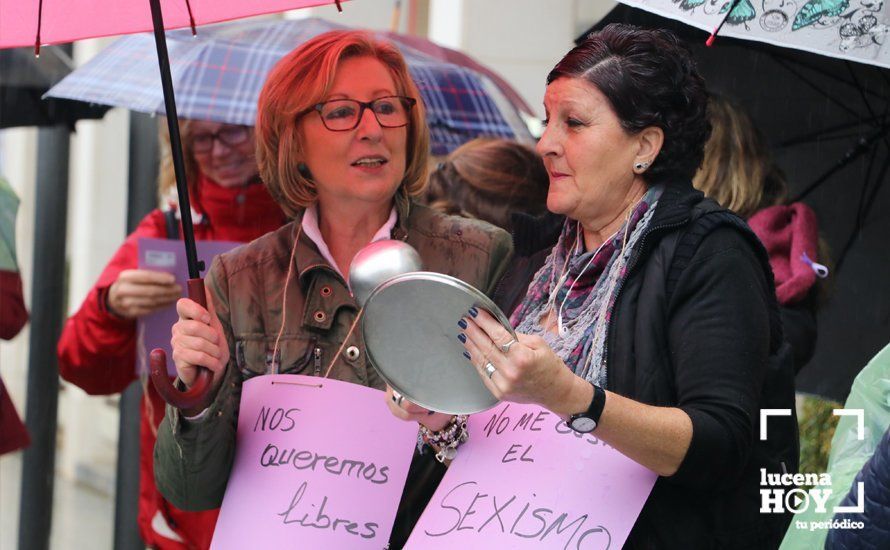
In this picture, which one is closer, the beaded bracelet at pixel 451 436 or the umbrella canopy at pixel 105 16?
the beaded bracelet at pixel 451 436

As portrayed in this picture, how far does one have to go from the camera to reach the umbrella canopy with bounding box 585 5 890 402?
3.78 metres

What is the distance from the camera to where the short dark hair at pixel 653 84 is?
238cm

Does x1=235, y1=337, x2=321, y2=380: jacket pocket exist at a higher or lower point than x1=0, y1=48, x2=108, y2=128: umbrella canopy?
higher

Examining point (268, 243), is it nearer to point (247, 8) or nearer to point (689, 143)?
point (247, 8)

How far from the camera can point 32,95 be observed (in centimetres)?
517

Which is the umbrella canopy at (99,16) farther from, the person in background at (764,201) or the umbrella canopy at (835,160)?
the umbrella canopy at (835,160)

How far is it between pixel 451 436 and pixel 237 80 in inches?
77.4

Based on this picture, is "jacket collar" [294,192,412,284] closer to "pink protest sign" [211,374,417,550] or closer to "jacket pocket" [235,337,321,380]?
"jacket pocket" [235,337,321,380]

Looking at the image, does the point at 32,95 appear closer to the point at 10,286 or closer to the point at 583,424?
the point at 10,286

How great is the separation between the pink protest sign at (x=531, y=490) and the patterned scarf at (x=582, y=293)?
0.12 meters

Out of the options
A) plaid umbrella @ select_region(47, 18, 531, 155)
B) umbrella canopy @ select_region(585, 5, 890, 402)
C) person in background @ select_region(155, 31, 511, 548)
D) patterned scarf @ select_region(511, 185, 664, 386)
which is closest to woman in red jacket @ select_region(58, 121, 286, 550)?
plaid umbrella @ select_region(47, 18, 531, 155)

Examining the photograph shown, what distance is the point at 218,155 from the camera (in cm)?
418

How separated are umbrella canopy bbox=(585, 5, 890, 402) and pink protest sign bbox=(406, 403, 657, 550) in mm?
1688

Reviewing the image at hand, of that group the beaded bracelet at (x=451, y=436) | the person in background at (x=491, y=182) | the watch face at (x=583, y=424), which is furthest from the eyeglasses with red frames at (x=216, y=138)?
the watch face at (x=583, y=424)
